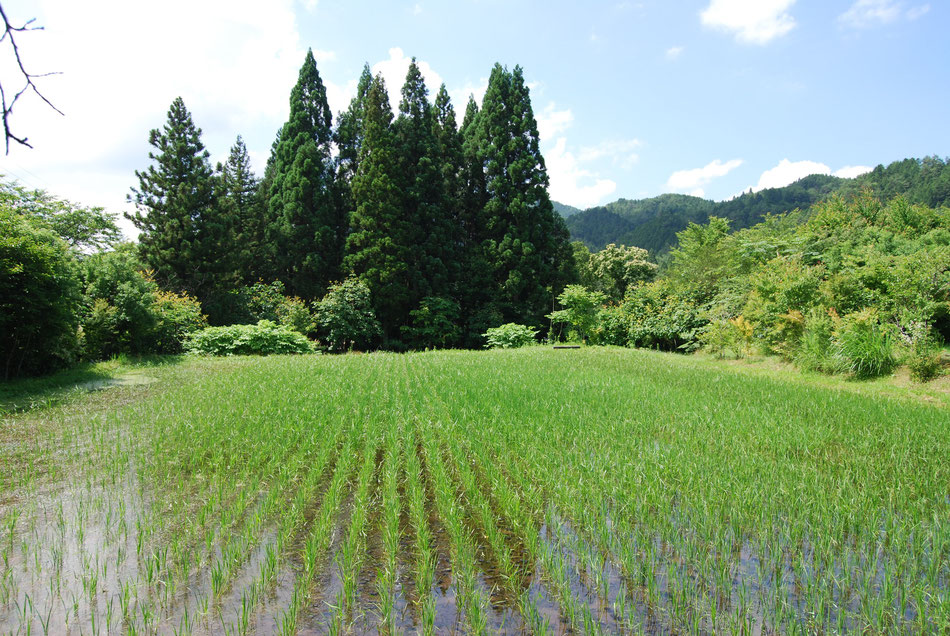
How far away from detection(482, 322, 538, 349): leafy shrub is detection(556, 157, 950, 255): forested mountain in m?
20.1

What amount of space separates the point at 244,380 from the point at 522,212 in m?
15.9

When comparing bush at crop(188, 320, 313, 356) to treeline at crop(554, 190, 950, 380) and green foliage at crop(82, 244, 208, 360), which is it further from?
treeline at crop(554, 190, 950, 380)

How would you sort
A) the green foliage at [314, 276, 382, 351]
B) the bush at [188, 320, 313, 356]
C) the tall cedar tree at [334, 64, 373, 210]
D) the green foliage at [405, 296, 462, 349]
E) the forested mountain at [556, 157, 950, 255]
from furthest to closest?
1. the forested mountain at [556, 157, 950, 255]
2. the tall cedar tree at [334, 64, 373, 210]
3. the green foliage at [405, 296, 462, 349]
4. the green foliage at [314, 276, 382, 351]
5. the bush at [188, 320, 313, 356]

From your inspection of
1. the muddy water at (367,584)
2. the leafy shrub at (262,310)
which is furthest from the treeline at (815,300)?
the leafy shrub at (262,310)

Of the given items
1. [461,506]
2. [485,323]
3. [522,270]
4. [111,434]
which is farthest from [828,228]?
[111,434]

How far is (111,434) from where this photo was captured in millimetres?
5617

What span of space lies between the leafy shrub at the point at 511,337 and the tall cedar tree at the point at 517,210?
83.0 inches

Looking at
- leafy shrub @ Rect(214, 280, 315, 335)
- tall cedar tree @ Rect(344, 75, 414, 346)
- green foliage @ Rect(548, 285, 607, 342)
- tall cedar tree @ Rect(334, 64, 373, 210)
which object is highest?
tall cedar tree @ Rect(334, 64, 373, 210)

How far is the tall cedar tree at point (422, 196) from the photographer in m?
21.0

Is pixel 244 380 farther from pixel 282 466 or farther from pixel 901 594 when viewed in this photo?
pixel 901 594

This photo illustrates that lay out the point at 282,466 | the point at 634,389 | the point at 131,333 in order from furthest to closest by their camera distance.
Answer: the point at 131,333, the point at 634,389, the point at 282,466

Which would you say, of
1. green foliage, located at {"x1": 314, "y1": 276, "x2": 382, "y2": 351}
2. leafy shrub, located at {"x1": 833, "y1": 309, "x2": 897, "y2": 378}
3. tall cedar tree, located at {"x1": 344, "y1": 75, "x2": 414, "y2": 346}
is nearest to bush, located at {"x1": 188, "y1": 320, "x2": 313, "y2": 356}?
green foliage, located at {"x1": 314, "y1": 276, "x2": 382, "y2": 351}

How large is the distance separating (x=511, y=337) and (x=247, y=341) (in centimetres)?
990

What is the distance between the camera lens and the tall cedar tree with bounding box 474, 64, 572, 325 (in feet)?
71.9
